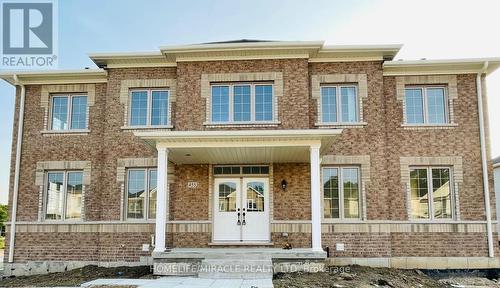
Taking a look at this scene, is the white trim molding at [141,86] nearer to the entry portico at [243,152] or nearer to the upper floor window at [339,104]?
the entry portico at [243,152]

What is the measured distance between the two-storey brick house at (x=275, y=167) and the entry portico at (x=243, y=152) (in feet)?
0.35

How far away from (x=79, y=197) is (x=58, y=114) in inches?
104

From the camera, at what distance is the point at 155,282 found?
8766 mm

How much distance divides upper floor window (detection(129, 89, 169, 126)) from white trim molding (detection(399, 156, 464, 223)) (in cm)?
693

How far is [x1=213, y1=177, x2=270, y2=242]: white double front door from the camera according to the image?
11547mm

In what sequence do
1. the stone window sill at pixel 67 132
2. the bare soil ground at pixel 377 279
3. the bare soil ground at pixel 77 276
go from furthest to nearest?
1. the stone window sill at pixel 67 132
2. the bare soil ground at pixel 77 276
3. the bare soil ground at pixel 377 279

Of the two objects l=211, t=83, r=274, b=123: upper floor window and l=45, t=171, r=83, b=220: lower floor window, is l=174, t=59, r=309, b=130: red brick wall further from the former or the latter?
l=45, t=171, r=83, b=220: lower floor window

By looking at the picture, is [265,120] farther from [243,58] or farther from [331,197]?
[331,197]

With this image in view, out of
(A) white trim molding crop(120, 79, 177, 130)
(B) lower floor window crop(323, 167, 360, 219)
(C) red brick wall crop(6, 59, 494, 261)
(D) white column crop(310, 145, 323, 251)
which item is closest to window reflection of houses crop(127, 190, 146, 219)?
(C) red brick wall crop(6, 59, 494, 261)

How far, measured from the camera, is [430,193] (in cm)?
1163

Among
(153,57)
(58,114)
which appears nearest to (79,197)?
(58,114)

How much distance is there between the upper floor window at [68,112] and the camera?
41.4 feet

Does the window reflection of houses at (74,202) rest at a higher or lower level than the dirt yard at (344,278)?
higher

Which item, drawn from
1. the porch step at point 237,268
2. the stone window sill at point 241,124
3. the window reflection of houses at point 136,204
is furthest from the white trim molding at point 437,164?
the window reflection of houses at point 136,204
